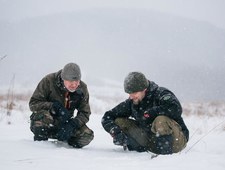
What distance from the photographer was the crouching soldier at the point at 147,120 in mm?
3941

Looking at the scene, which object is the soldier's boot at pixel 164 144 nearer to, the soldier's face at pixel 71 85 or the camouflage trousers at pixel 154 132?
the camouflage trousers at pixel 154 132

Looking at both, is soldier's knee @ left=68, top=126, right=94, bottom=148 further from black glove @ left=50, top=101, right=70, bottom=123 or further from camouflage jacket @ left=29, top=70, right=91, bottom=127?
black glove @ left=50, top=101, right=70, bottom=123

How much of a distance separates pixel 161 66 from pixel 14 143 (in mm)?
45064

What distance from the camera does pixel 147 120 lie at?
4367 mm

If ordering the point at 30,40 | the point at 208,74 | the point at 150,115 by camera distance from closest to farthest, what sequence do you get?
the point at 150,115 < the point at 208,74 < the point at 30,40

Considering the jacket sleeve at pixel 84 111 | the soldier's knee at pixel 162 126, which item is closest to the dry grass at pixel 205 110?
the jacket sleeve at pixel 84 111

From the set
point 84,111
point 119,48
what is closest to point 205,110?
point 84,111

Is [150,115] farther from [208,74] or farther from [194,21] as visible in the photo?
[194,21]

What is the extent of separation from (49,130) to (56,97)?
446mm

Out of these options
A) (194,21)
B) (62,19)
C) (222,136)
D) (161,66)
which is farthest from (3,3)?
(222,136)

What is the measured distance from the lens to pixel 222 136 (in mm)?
6379

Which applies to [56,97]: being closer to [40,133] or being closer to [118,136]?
[40,133]

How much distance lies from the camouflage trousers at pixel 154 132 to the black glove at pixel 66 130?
617 millimetres

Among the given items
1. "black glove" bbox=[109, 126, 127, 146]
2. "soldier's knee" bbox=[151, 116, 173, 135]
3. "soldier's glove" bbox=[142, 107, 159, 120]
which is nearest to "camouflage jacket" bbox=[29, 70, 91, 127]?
"black glove" bbox=[109, 126, 127, 146]
